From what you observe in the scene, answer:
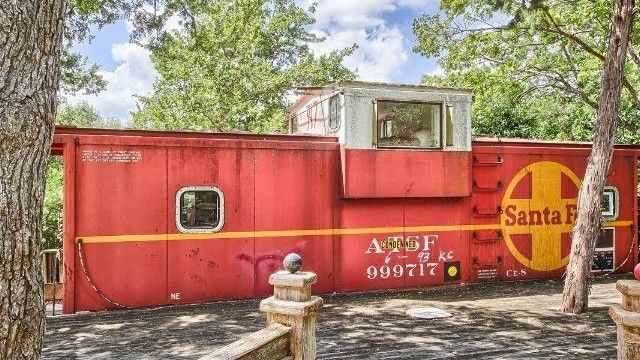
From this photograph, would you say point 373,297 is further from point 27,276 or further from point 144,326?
point 27,276

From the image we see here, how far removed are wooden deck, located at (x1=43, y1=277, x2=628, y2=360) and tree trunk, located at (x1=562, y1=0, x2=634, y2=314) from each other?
458 mm

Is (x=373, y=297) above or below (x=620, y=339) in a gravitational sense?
below

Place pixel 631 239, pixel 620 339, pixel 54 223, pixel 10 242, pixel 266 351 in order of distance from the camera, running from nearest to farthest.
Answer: pixel 10 242 < pixel 266 351 < pixel 620 339 < pixel 631 239 < pixel 54 223

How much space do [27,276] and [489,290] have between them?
26.1 feet

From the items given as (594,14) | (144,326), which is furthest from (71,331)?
(594,14)

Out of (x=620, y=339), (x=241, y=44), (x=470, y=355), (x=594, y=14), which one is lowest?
(x=470, y=355)

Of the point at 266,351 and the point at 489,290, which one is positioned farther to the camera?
the point at 489,290

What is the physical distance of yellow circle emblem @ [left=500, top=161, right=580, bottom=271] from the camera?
934 centimetres

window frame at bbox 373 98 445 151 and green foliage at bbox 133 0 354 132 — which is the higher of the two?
green foliage at bbox 133 0 354 132

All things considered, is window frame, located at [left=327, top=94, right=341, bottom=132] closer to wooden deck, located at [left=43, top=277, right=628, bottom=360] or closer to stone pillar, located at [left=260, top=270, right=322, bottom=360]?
wooden deck, located at [left=43, top=277, right=628, bottom=360]

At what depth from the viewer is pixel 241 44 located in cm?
2153

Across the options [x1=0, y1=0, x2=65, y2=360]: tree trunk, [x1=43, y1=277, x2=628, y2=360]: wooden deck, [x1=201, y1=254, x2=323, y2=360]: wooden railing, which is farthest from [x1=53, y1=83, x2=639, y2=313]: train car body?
[x1=0, y1=0, x2=65, y2=360]: tree trunk

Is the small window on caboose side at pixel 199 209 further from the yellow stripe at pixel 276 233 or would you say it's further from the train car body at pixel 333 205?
the yellow stripe at pixel 276 233

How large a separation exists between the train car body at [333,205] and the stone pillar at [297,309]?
4.72 meters
